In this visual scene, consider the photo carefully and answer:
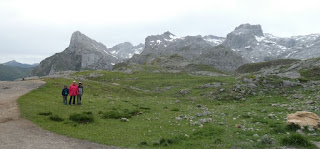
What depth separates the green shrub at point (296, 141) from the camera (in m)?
15.4

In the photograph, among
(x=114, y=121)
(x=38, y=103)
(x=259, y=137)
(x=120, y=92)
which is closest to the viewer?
(x=259, y=137)

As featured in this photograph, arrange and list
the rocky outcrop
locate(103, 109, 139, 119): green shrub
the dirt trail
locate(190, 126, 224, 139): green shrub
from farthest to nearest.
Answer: locate(103, 109, 139, 119): green shrub, locate(190, 126, 224, 139): green shrub, the rocky outcrop, the dirt trail

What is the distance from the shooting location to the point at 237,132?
19141mm

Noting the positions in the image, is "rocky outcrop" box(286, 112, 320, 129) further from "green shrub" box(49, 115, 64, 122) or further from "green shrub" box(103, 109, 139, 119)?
"green shrub" box(49, 115, 64, 122)

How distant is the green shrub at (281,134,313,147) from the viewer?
15447 millimetres

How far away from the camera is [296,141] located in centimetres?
1581

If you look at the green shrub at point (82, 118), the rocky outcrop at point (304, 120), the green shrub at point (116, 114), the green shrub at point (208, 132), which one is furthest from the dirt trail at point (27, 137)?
the rocky outcrop at point (304, 120)

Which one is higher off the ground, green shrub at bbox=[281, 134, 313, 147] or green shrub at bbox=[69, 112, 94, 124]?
green shrub at bbox=[281, 134, 313, 147]

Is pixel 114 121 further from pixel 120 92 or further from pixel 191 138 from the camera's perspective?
pixel 120 92

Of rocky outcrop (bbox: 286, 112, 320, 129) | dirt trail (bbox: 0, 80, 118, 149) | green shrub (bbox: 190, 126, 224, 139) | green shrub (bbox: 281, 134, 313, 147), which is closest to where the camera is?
green shrub (bbox: 281, 134, 313, 147)

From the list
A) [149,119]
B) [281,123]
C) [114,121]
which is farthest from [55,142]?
[281,123]

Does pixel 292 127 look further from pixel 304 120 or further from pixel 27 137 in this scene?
pixel 27 137

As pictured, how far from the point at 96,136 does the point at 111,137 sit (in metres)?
1.42

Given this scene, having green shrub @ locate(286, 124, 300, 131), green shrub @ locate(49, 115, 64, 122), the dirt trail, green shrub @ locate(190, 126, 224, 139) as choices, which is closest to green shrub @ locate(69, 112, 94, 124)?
green shrub @ locate(49, 115, 64, 122)
